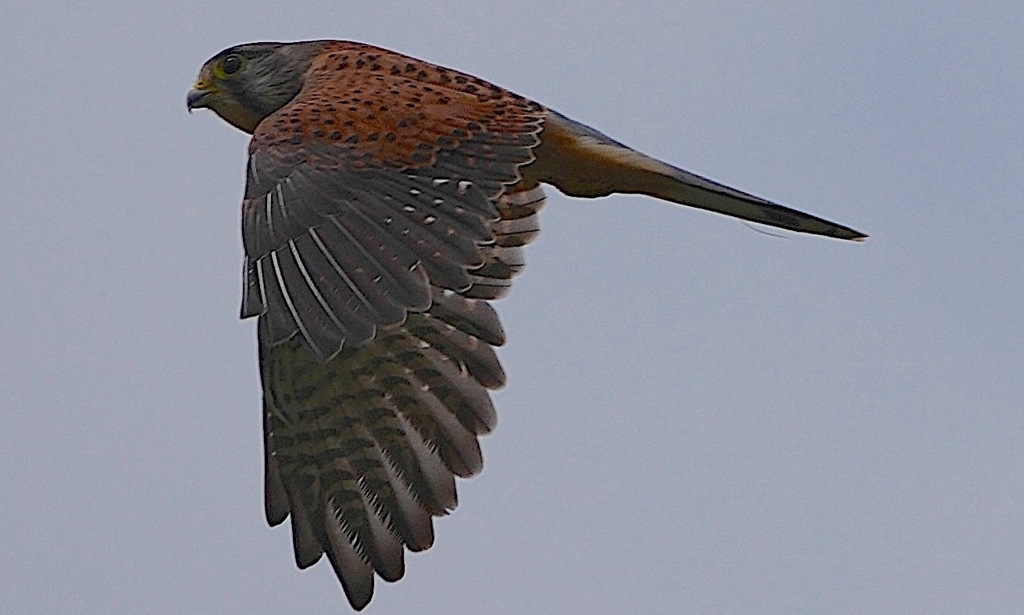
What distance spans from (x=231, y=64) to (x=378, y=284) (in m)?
2.35

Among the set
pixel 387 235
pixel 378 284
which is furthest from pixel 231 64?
pixel 378 284

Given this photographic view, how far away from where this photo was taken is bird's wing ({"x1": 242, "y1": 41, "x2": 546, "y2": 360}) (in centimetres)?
647

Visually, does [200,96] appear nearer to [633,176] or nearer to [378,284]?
[633,176]

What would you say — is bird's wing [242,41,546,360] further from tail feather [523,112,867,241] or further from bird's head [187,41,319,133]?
bird's head [187,41,319,133]

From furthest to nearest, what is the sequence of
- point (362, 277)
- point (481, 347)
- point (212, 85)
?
point (212, 85) < point (481, 347) < point (362, 277)

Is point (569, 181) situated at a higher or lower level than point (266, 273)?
higher

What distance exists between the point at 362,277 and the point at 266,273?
0.28 meters

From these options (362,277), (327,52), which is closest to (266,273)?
(362,277)

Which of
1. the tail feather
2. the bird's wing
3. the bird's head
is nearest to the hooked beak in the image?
the bird's head

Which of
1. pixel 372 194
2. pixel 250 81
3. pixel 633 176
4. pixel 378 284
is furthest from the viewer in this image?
pixel 250 81

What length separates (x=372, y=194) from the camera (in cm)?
691

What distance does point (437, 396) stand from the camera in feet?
26.0

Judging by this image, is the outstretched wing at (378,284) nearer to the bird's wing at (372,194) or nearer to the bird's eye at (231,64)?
the bird's wing at (372,194)

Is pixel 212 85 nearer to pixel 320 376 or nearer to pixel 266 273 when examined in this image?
pixel 320 376
